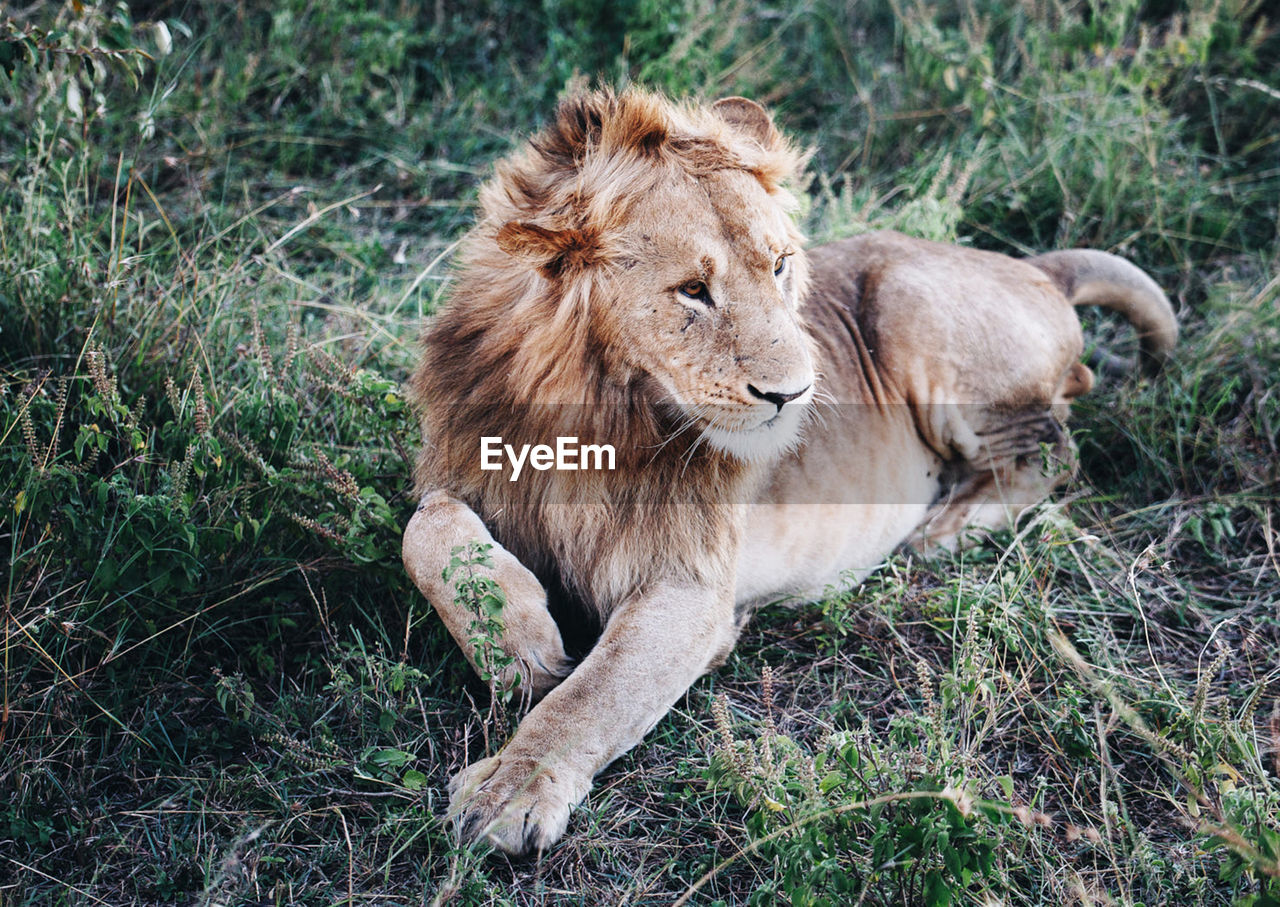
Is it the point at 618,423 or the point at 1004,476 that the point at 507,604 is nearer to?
the point at 618,423

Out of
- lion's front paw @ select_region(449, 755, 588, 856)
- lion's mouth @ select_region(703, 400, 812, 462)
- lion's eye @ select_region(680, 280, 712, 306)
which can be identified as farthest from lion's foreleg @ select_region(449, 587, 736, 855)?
lion's eye @ select_region(680, 280, 712, 306)

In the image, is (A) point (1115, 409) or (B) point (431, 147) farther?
(B) point (431, 147)

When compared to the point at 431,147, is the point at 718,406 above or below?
above

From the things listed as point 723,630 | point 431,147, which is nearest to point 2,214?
point 431,147

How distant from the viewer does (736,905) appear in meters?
2.46

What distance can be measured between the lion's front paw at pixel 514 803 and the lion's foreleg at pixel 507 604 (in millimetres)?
214

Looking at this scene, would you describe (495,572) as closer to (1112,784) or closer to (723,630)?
(723,630)

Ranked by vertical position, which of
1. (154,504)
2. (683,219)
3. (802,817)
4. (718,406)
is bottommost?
(802,817)

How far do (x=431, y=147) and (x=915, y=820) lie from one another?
4156 millimetres

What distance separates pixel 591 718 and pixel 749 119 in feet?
5.49

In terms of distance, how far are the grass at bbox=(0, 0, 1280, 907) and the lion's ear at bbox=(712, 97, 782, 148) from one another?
1238 mm

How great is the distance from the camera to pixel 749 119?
3154mm

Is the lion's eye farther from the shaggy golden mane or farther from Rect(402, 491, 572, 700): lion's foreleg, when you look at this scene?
Rect(402, 491, 572, 700): lion's foreleg

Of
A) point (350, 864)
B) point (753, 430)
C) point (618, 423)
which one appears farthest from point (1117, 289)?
point (350, 864)
